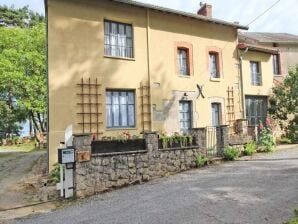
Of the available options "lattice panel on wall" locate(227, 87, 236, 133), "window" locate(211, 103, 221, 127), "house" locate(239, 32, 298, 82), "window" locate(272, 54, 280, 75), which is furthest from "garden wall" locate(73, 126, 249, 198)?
"house" locate(239, 32, 298, 82)

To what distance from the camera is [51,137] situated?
13.3 meters

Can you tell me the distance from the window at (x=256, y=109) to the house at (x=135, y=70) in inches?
39.6

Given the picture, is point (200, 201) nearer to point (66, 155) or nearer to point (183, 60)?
point (66, 155)

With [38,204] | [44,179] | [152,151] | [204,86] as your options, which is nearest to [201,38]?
[204,86]

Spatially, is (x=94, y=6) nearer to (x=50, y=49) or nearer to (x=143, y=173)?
(x=50, y=49)

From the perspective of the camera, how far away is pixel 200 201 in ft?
27.2

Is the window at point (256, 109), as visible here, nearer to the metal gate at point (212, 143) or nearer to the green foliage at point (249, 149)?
the green foliage at point (249, 149)

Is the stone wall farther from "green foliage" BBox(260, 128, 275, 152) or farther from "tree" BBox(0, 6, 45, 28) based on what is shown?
"tree" BBox(0, 6, 45, 28)

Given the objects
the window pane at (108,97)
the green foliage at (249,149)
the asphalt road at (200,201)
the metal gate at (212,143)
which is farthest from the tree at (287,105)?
the window pane at (108,97)

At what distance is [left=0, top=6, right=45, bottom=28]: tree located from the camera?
42.4 meters

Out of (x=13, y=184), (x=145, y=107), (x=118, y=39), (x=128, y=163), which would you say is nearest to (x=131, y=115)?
(x=145, y=107)

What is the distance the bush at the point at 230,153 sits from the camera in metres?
13.9

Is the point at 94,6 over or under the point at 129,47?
over

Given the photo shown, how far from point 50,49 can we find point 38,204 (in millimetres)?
6326
